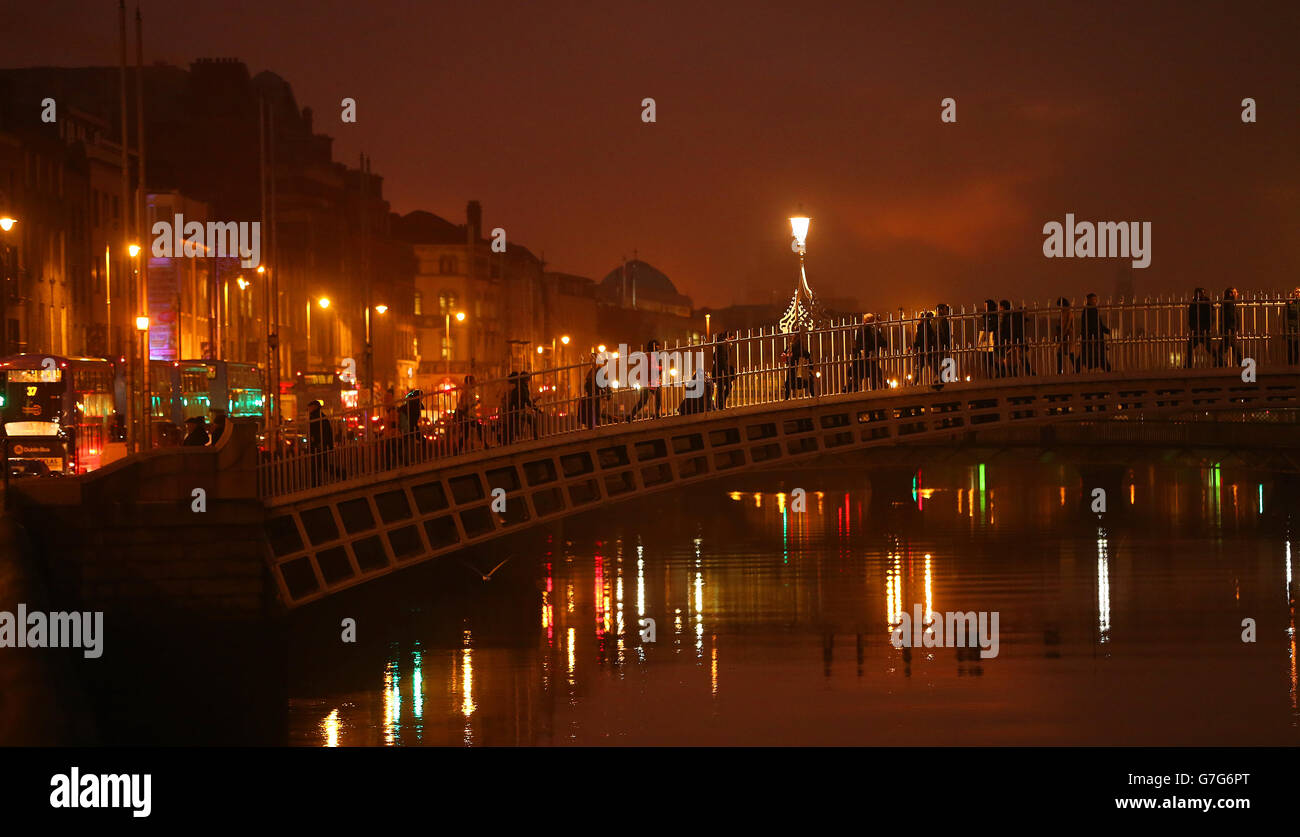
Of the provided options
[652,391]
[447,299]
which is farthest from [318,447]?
[447,299]

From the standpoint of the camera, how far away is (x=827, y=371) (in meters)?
32.2

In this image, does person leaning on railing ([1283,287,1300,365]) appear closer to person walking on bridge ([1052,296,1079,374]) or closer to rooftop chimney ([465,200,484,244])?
person walking on bridge ([1052,296,1079,374])

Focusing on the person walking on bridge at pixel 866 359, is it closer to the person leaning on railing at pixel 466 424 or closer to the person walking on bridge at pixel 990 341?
the person walking on bridge at pixel 990 341

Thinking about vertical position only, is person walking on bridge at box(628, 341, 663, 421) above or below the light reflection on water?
above

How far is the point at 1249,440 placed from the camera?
227 ft

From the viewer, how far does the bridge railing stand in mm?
29922

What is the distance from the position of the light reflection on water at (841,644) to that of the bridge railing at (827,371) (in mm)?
3651

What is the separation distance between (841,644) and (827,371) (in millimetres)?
4819

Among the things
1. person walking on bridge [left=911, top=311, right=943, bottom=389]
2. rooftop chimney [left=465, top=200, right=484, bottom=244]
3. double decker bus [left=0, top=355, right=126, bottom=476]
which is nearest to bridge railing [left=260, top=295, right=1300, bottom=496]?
person walking on bridge [left=911, top=311, right=943, bottom=389]

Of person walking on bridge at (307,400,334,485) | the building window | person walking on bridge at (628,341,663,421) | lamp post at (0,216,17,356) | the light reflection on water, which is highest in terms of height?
the building window

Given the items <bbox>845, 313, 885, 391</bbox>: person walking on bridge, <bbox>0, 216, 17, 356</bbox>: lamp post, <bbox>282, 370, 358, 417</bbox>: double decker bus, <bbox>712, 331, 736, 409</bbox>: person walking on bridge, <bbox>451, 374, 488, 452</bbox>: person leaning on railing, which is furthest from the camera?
<bbox>282, 370, 358, 417</bbox>: double decker bus

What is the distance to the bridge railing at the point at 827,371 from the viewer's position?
29.9m

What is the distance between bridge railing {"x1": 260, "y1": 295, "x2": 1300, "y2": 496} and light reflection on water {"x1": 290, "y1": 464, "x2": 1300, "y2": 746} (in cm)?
365
